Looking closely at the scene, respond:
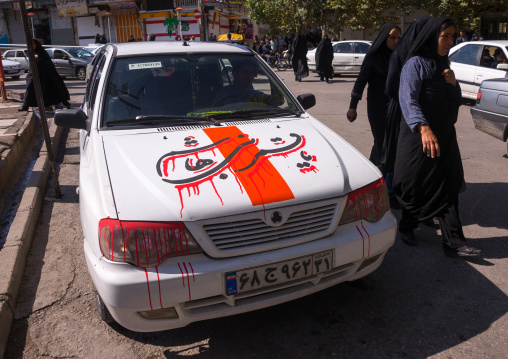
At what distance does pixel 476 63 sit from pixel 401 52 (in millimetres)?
8600

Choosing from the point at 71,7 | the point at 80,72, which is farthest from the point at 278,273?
the point at 71,7

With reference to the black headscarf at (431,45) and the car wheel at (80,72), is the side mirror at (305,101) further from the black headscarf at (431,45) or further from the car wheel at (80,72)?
the car wheel at (80,72)

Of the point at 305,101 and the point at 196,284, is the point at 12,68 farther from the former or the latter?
the point at 196,284

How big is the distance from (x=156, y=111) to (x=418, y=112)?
1955 mm

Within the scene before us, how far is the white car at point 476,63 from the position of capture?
36.3 ft

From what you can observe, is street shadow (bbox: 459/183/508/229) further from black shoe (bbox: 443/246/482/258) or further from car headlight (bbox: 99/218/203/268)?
car headlight (bbox: 99/218/203/268)

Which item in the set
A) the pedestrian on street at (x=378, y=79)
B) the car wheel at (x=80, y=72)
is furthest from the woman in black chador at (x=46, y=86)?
the car wheel at (x=80, y=72)

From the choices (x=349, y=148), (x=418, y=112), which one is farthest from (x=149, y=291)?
(x=418, y=112)

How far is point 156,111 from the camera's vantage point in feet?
11.6

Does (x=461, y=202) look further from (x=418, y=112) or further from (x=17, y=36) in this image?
(x=17, y=36)

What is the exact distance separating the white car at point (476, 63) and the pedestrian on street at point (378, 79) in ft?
23.1

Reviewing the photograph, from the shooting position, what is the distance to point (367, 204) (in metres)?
2.90

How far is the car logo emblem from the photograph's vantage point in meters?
2.59

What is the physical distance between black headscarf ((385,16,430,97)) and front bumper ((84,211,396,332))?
1826mm
